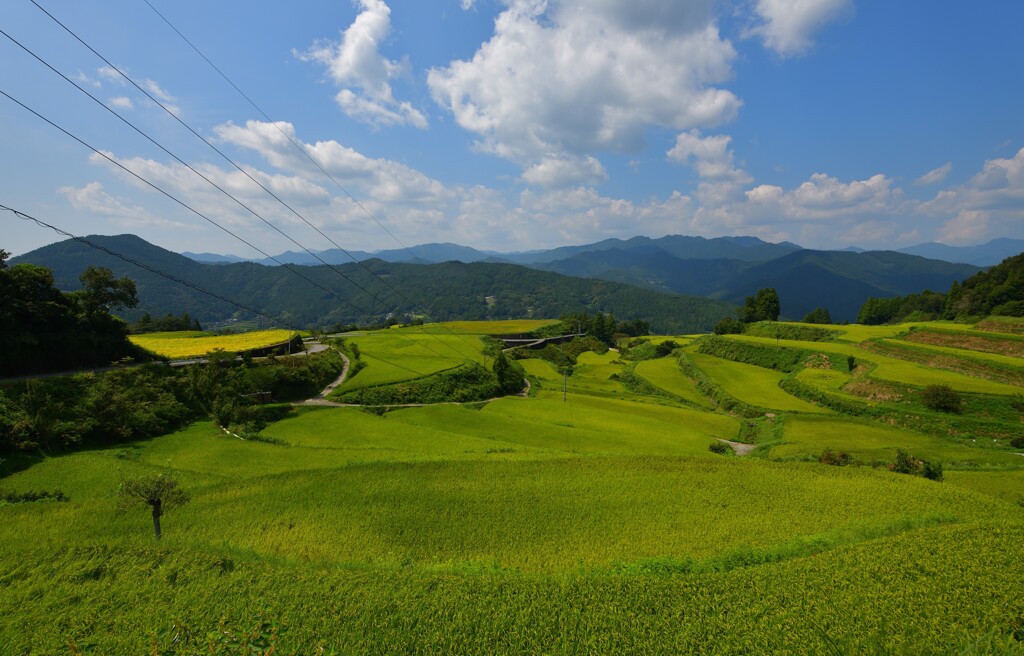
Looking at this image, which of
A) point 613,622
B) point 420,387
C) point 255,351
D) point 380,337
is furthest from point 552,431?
point 380,337

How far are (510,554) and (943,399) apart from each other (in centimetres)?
4877

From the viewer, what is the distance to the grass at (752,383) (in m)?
48.3

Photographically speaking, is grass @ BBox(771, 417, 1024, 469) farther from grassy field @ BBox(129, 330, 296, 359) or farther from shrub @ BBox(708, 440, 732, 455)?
grassy field @ BBox(129, 330, 296, 359)

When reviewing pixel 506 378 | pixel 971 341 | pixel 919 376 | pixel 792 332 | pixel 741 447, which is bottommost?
pixel 741 447

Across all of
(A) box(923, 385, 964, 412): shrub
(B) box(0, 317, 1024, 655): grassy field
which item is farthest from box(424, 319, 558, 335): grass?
(A) box(923, 385, 964, 412): shrub

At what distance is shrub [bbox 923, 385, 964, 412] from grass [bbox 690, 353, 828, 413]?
852 cm

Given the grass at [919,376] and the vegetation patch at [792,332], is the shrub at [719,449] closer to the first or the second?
the grass at [919,376]

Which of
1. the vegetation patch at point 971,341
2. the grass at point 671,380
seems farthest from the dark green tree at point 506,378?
the vegetation patch at point 971,341

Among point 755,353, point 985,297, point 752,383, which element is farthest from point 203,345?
point 985,297

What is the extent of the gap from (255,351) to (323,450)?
93.0ft

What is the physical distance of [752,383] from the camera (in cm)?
5912

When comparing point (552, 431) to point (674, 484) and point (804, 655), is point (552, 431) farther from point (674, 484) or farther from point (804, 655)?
point (804, 655)

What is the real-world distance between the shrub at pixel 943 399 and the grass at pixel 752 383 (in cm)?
852

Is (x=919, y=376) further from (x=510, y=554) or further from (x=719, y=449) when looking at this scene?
(x=510, y=554)
